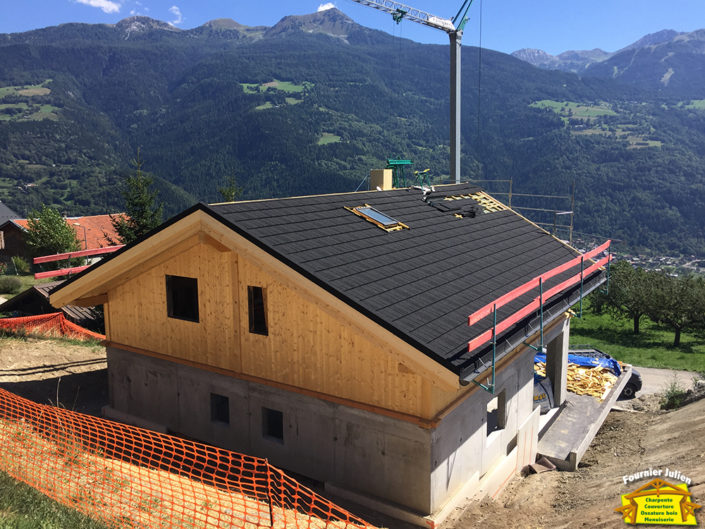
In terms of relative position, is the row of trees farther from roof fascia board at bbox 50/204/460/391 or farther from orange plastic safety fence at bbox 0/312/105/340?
orange plastic safety fence at bbox 0/312/105/340

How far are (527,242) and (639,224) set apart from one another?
193 m

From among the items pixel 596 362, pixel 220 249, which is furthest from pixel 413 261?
pixel 596 362

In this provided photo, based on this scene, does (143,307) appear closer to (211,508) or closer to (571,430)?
(211,508)

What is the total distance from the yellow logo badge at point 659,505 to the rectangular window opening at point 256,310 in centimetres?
801

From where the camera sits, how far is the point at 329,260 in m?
11.9

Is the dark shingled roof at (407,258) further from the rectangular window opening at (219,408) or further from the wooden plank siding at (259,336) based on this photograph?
the rectangular window opening at (219,408)

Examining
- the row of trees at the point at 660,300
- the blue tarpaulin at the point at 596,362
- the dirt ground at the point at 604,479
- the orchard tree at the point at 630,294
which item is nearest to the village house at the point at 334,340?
the dirt ground at the point at 604,479

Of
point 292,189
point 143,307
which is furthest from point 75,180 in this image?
point 143,307

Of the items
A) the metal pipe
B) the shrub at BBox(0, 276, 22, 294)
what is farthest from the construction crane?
the shrub at BBox(0, 276, 22, 294)

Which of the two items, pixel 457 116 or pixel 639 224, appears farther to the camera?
pixel 639 224

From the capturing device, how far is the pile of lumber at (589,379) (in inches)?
825

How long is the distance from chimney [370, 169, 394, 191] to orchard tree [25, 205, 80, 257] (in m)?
39.6

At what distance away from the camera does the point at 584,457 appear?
16766 millimetres

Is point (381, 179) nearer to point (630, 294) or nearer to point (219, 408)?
point (219, 408)
